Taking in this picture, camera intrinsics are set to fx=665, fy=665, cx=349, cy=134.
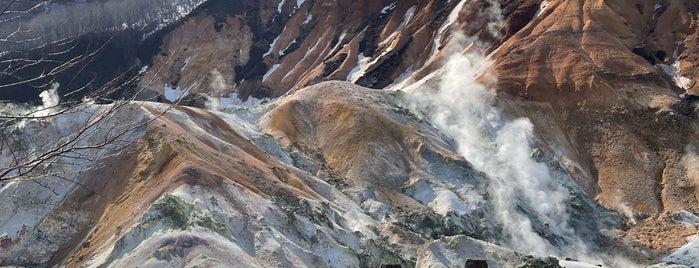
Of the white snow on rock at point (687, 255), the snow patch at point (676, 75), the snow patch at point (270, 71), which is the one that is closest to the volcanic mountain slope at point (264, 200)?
the white snow on rock at point (687, 255)

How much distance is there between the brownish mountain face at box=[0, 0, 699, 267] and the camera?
24984 mm

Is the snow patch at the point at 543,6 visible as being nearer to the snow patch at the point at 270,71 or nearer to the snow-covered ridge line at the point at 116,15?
the snow patch at the point at 270,71

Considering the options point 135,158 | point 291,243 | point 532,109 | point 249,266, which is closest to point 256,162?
point 135,158

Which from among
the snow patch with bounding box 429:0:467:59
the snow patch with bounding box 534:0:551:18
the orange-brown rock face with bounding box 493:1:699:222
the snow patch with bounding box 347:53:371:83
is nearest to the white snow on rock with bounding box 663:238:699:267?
the orange-brown rock face with bounding box 493:1:699:222

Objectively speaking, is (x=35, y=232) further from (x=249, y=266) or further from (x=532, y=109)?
(x=532, y=109)

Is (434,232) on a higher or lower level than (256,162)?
lower

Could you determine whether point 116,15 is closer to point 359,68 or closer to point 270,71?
point 270,71

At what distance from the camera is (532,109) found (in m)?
49.8

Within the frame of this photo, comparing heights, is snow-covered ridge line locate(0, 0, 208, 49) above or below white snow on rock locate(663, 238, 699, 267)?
above

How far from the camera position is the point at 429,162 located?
3997cm

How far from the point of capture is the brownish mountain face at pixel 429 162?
2498cm

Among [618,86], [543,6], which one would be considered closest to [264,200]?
[618,86]

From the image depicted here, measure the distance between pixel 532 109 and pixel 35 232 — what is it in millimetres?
35731

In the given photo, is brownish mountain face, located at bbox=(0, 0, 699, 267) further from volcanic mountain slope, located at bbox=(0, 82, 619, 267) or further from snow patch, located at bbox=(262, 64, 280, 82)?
snow patch, located at bbox=(262, 64, 280, 82)
